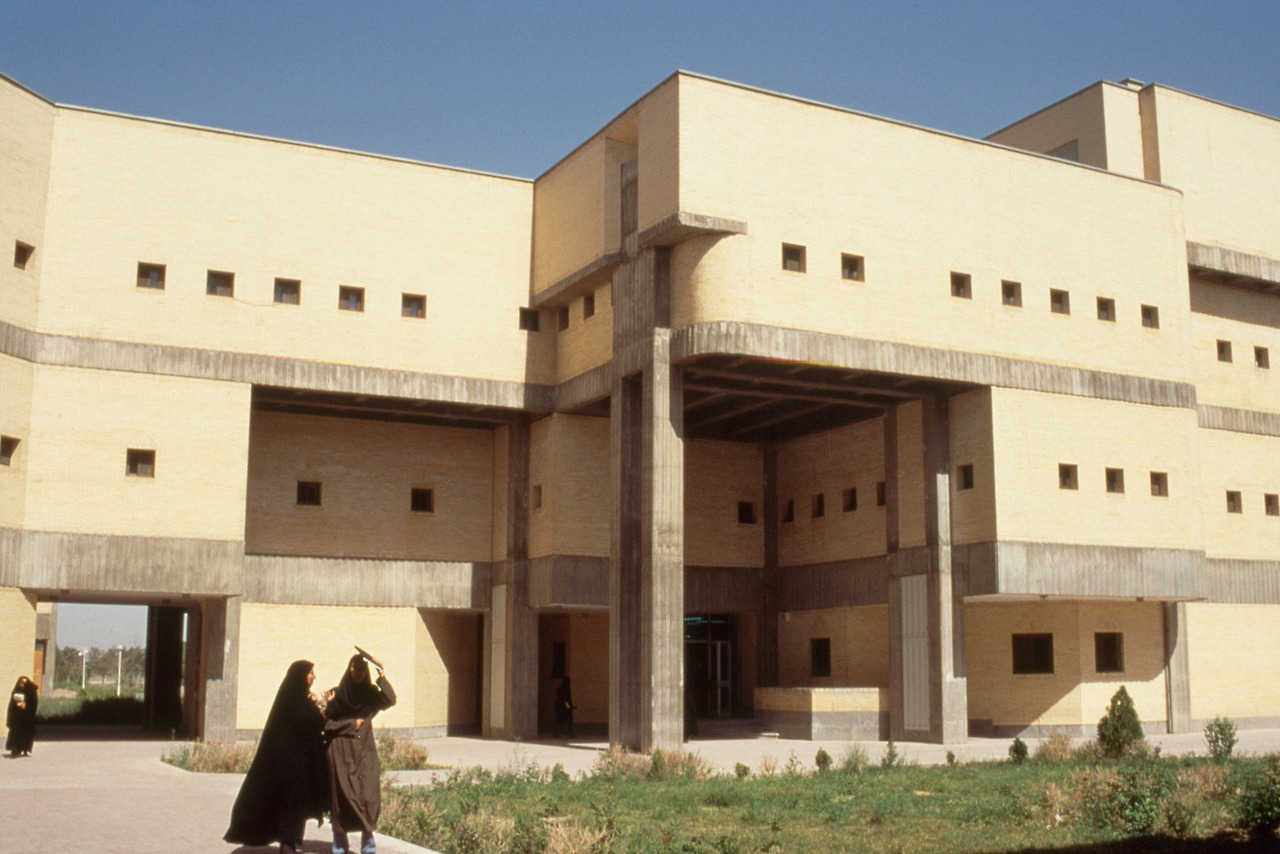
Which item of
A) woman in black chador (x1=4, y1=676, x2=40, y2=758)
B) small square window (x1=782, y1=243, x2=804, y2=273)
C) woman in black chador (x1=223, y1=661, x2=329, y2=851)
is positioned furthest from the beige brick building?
woman in black chador (x1=223, y1=661, x2=329, y2=851)

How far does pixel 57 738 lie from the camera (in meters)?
33.5

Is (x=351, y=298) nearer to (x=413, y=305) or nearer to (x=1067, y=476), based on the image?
(x=413, y=305)

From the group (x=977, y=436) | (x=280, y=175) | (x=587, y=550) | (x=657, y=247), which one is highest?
(x=280, y=175)

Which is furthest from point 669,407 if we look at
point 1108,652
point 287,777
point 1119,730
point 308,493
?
point 287,777

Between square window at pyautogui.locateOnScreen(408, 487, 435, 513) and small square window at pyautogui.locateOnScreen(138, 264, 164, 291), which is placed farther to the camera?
square window at pyautogui.locateOnScreen(408, 487, 435, 513)

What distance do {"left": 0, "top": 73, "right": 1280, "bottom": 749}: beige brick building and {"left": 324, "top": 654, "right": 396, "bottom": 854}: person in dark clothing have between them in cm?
1560

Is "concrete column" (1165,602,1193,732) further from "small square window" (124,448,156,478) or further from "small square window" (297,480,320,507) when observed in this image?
"small square window" (124,448,156,478)

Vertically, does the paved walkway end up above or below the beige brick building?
below

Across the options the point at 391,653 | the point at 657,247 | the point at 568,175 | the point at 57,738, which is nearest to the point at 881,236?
the point at 657,247

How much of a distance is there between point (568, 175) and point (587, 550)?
8.97 metres

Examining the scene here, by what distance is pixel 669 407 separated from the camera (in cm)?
2855

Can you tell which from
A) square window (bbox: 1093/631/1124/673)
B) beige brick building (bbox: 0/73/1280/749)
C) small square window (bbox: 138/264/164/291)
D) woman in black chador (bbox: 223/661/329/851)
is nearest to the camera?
woman in black chador (bbox: 223/661/329/851)

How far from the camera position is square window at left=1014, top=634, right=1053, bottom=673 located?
33438 mm

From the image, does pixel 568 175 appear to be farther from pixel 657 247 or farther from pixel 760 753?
pixel 760 753
